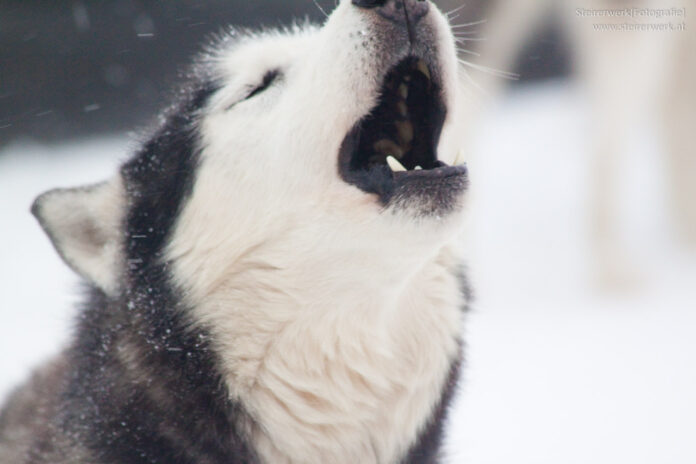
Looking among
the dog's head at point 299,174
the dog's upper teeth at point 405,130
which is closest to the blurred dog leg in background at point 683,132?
the dog's head at point 299,174

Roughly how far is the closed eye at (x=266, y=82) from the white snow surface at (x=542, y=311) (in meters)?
0.51

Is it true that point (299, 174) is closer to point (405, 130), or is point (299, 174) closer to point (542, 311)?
point (405, 130)

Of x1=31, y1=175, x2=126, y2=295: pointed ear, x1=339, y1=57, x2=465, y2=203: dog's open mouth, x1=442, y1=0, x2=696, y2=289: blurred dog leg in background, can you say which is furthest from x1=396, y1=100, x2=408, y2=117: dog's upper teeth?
x1=442, y1=0, x2=696, y2=289: blurred dog leg in background

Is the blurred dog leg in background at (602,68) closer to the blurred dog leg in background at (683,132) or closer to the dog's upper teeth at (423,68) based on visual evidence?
the blurred dog leg in background at (683,132)

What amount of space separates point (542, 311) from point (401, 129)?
333 centimetres

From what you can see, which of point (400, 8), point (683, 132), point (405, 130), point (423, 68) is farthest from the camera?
point (683, 132)

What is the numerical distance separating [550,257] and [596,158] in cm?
97

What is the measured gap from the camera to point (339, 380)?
204 centimetres

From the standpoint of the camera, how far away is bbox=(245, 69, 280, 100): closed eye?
2260 mm

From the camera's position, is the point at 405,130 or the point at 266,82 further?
the point at 266,82

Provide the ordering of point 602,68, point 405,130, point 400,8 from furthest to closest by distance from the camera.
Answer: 1. point 602,68
2. point 405,130
3. point 400,8

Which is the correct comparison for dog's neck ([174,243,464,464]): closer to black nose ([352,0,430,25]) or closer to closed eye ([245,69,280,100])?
closed eye ([245,69,280,100])

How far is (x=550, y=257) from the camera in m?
6.04

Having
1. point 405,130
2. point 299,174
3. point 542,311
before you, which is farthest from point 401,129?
point 542,311
